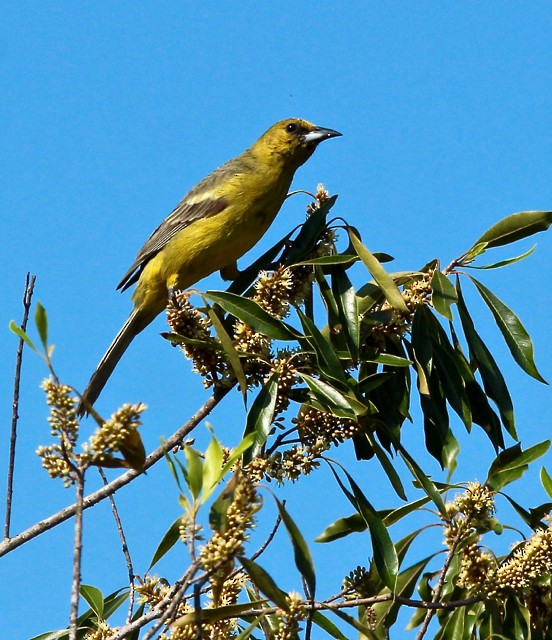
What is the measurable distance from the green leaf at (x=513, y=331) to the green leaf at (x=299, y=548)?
1591mm

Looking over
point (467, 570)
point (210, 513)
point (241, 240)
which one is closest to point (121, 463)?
point (210, 513)

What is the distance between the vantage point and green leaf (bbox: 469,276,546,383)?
155 inches

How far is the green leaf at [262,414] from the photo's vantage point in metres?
3.46

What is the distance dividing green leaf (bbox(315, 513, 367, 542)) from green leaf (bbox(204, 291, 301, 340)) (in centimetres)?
82

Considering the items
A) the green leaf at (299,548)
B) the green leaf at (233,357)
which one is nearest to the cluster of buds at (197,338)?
the green leaf at (233,357)

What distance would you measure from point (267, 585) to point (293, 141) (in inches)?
182

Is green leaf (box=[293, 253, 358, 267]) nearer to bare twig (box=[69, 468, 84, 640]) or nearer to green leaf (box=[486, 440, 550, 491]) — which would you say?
green leaf (box=[486, 440, 550, 491])

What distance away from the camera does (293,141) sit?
6.88 m

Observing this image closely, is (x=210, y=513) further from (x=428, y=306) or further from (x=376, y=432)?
(x=428, y=306)

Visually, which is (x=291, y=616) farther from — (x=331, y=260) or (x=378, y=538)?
(x=331, y=260)

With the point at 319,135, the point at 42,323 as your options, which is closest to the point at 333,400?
the point at 42,323

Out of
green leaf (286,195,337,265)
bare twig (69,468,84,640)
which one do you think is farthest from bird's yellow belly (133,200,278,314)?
bare twig (69,468,84,640)

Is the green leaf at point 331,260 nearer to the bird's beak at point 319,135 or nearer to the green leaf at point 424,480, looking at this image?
the green leaf at point 424,480

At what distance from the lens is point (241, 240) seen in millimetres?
6336
